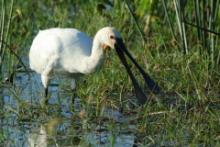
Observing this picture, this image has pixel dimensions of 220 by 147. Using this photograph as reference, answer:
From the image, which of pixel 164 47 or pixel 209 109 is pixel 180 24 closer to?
pixel 164 47

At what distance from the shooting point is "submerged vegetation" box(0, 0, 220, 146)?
626 centimetres

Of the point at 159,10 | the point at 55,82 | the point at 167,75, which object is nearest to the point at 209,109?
the point at 167,75

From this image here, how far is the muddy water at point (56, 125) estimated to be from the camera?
5.99 meters

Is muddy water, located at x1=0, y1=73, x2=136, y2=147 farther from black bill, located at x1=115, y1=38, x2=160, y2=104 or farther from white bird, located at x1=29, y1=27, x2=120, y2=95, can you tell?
white bird, located at x1=29, y1=27, x2=120, y2=95

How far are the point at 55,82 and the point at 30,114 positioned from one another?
1975 mm

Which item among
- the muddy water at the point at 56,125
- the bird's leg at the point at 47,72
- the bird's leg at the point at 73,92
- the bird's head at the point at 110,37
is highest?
the bird's head at the point at 110,37

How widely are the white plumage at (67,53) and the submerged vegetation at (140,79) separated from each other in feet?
0.66

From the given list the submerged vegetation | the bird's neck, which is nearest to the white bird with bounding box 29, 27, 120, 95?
the bird's neck

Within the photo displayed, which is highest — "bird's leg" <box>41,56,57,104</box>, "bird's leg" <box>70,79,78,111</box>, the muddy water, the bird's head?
the bird's head

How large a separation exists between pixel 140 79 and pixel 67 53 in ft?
2.59

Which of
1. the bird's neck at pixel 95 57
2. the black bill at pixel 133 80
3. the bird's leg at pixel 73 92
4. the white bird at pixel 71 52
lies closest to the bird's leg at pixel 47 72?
the white bird at pixel 71 52

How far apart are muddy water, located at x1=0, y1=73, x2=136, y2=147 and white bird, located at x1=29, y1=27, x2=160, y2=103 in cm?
38

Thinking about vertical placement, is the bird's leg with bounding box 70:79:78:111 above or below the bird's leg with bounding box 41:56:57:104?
below

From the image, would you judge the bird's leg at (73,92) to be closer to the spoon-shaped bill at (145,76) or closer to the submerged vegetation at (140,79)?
the submerged vegetation at (140,79)
